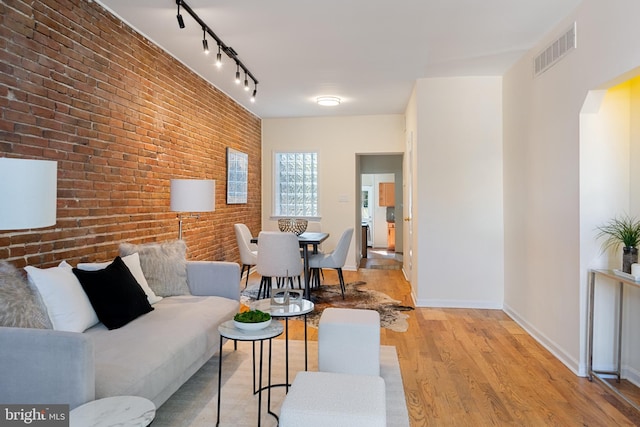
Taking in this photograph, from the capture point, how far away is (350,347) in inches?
97.4

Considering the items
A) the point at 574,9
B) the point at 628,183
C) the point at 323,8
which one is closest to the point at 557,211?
the point at 628,183

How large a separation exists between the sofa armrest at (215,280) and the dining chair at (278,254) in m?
1.20

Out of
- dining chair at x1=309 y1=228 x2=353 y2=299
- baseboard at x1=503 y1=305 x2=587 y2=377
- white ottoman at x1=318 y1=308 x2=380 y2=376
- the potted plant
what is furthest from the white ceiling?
baseboard at x1=503 y1=305 x2=587 y2=377

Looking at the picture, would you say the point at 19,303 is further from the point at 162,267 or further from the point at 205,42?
the point at 205,42

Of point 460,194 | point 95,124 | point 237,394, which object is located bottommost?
point 237,394

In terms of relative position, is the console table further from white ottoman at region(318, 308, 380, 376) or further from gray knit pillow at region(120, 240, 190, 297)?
gray knit pillow at region(120, 240, 190, 297)

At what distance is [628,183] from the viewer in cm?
270

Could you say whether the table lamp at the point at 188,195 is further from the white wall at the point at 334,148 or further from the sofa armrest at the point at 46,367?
the white wall at the point at 334,148

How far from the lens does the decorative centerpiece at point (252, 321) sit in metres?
2.04

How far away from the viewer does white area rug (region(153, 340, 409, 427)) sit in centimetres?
212

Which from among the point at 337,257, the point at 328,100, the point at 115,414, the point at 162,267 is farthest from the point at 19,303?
the point at 328,100

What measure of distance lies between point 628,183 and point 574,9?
1.33 m

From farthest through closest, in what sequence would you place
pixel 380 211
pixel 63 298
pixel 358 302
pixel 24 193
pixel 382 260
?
pixel 380 211 < pixel 382 260 < pixel 358 302 < pixel 63 298 < pixel 24 193

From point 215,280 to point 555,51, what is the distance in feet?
10.8
